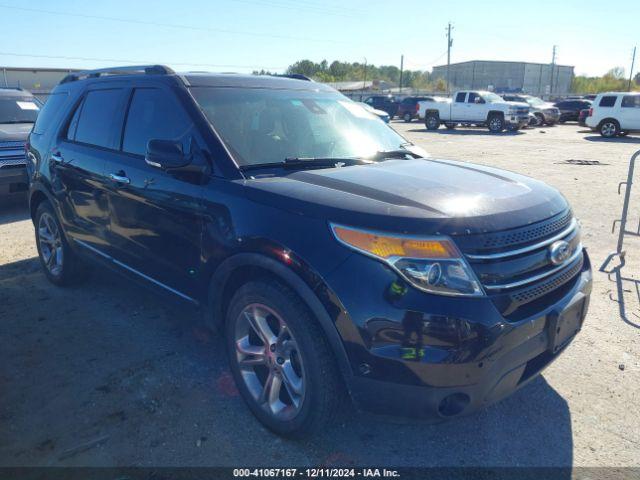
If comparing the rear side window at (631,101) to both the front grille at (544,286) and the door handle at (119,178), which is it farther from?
the door handle at (119,178)

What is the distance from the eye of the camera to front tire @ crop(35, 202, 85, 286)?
4.74 meters

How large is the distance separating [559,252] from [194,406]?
2.25m

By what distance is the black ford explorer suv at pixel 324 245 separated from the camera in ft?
7.29

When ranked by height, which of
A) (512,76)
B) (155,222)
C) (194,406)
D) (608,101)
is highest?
(512,76)

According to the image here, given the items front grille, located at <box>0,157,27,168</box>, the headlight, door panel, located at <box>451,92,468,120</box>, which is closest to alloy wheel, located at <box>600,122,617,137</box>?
door panel, located at <box>451,92,468,120</box>

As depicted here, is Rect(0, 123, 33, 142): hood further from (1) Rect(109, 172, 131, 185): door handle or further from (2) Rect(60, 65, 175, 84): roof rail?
(1) Rect(109, 172, 131, 185): door handle

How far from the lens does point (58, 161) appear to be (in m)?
4.47

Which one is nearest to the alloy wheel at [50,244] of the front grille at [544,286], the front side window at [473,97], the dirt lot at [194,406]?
the dirt lot at [194,406]

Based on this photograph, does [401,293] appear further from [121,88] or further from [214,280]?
[121,88]

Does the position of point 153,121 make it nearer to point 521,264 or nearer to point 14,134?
point 521,264

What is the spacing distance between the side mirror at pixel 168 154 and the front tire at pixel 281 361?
0.81 meters

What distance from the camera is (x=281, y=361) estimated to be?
9.01ft

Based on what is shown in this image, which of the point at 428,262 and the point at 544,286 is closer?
the point at 428,262

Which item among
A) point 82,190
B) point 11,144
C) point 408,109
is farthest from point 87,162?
point 408,109
